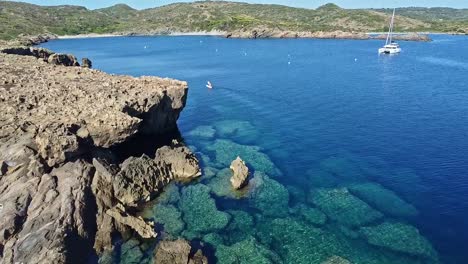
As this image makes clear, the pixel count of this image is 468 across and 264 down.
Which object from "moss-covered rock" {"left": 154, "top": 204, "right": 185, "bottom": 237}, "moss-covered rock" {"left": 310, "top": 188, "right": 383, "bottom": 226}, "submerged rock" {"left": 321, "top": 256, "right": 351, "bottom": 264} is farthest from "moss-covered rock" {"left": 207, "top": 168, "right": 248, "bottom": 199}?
"submerged rock" {"left": 321, "top": 256, "right": 351, "bottom": 264}

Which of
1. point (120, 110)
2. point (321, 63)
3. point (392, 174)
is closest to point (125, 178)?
point (120, 110)

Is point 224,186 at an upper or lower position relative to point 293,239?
upper

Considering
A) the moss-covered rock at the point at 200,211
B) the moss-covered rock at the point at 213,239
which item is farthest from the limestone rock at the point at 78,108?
the moss-covered rock at the point at 213,239

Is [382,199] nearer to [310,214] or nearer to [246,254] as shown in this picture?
[310,214]

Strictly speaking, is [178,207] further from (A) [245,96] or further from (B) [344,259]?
(A) [245,96]

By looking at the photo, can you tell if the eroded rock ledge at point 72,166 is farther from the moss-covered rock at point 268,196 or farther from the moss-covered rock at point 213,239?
the moss-covered rock at point 268,196

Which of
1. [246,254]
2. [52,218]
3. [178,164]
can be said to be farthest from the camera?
[178,164]

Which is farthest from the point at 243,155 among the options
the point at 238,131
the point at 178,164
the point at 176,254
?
the point at 176,254
